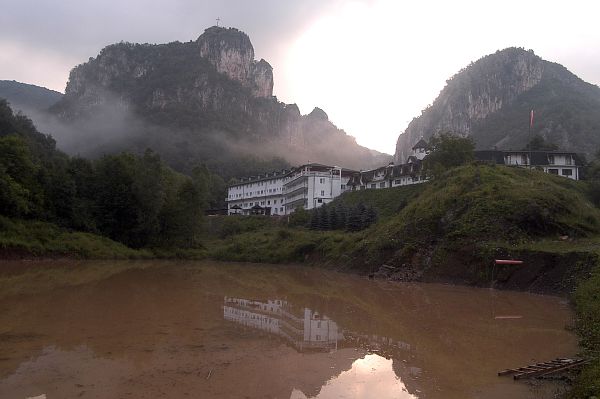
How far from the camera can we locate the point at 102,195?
2020 inches

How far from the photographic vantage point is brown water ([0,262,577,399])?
865cm

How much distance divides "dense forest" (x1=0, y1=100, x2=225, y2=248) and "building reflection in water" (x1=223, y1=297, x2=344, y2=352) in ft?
103

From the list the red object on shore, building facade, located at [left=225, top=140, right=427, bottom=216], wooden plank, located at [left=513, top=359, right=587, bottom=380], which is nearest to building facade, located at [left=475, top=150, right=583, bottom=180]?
building facade, located at [left=225, top=140, right=427, bottom=216]

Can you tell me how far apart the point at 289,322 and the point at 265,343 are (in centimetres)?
340

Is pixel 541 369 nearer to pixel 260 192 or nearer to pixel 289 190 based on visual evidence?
pixel 289 190

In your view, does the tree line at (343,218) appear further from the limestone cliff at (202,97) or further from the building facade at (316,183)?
the limestone cliff at (202,97)

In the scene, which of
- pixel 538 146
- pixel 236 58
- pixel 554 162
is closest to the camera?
pixel 554 162

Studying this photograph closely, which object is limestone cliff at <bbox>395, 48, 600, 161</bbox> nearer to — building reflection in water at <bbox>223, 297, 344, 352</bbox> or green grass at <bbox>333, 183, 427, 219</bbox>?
green grass at <bbox>333, 183, 427, 219</bbox>

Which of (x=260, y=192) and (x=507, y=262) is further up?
Answer: (x=260, y=192)

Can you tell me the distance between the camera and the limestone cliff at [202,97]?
6033 inches

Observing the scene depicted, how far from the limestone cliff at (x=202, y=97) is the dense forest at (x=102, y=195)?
85.0 metres

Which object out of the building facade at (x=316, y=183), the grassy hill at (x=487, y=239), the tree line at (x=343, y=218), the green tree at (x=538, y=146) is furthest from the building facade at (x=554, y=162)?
the tree line at (x=343, y=218)

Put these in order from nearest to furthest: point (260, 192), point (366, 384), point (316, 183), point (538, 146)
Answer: point (366, 384)
point (316, 183)
point (538, 146)
point (260, 192)

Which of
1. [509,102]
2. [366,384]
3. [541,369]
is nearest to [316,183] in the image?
[541,369]
